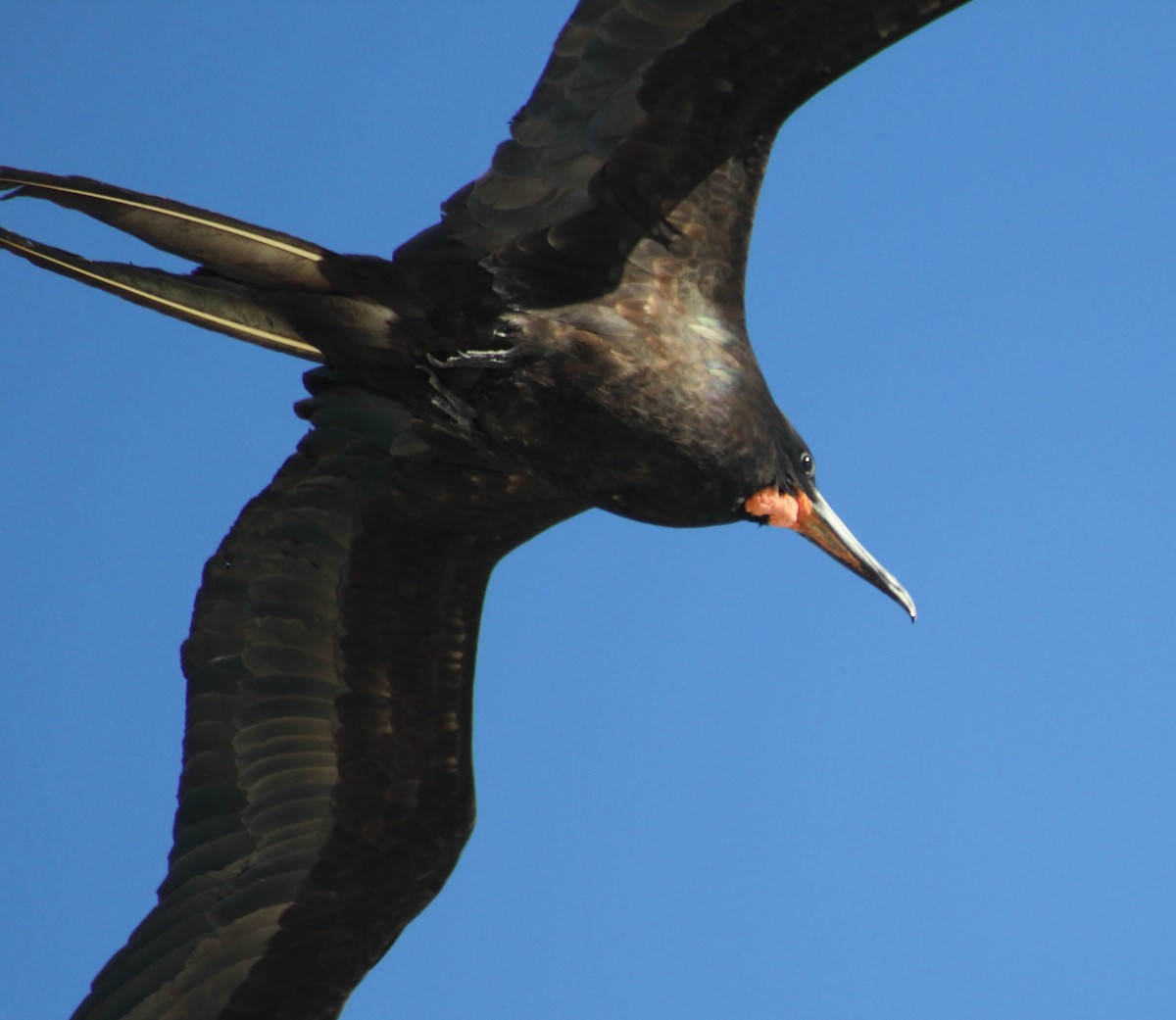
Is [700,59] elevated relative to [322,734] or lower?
elevated

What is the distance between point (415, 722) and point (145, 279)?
2.01 metres

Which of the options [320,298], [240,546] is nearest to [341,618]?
[240,546]

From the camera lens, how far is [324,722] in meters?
7.14

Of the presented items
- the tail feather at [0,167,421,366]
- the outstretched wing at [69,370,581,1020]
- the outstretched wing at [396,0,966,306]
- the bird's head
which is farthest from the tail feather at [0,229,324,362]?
the bird's head

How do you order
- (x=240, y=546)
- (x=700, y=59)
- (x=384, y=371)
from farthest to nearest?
(x=240, y=546) → (x=384, y=371) → (x=700, y=59)

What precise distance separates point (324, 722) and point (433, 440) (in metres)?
1.09

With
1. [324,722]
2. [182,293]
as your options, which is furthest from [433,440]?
[182,293]

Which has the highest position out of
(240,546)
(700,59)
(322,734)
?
(700,59)

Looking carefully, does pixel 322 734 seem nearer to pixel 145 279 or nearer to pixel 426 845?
pixel 426 845

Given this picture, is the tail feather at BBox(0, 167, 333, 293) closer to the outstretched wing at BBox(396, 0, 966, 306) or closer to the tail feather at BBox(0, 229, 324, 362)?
the tail feather at BBox(0, 229, 324, 362)

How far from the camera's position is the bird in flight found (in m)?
5.67

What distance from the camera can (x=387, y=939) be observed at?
712 centimetres

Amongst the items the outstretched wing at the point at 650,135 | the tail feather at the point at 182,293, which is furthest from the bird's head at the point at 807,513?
the tail feather at the point at 182,293

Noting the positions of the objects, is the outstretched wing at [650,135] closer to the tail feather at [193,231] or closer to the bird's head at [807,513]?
the tail feather at [193,231]
